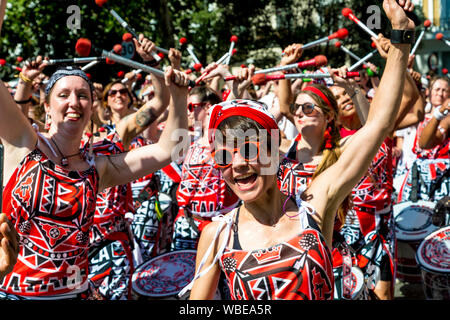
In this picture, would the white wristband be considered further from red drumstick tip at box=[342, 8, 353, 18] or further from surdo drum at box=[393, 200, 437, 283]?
red drumstick tip at box=[342, 8, 353, 18]

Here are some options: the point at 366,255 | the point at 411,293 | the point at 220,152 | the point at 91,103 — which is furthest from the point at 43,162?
the point at 411,293

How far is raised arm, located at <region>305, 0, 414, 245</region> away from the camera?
255 centimetres

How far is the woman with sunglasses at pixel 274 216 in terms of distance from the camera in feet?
7.86

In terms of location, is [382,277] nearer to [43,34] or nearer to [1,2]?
[1,2]

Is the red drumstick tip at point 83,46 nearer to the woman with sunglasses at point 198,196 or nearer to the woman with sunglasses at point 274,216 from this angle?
the woman with sunglasses at point 274,216

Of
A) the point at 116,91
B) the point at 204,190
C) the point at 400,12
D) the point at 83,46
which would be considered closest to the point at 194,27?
the point at 116,91

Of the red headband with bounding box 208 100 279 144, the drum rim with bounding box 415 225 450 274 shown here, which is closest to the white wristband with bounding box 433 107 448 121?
the drum rim with bounding box 415 225 450 274

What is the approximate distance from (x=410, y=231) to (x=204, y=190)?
1.93 m

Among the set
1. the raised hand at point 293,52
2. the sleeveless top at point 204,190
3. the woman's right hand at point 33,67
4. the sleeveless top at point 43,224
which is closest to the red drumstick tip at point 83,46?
the sleeveless top at point 43,224

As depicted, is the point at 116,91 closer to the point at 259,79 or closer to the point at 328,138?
the point at 259,79

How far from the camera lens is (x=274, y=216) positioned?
2.56m

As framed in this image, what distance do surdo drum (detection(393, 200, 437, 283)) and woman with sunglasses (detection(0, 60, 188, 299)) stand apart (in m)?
3.21

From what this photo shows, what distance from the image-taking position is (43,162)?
3.12 m

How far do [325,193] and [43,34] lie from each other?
15.9 metres
